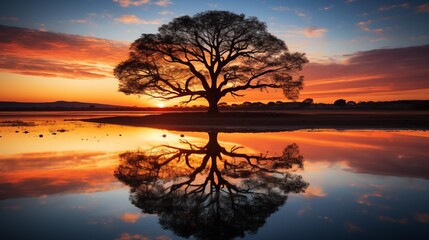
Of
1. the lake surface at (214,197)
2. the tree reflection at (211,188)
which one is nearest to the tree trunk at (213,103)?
the tree reflection at (211,188)

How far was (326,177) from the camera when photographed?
7660 millimetres

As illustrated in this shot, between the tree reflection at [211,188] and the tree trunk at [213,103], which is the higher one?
the tree trunk at [213,103]

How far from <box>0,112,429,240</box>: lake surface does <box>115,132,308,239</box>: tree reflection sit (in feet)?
0.07

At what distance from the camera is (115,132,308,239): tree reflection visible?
4.69 meters

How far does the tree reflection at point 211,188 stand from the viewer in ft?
15.4

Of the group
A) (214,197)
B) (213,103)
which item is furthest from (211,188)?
(213,103)

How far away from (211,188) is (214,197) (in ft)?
2.15

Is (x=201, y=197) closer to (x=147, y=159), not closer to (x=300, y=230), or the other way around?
(x=300, y=230)

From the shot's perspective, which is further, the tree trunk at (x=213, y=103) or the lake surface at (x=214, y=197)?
the tree trunk at (x=213, y=103)

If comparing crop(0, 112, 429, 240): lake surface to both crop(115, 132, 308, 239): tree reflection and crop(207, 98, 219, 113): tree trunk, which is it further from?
crop(207, 98, 219, 113): tree trunk

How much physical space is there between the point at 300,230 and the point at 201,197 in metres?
2.15

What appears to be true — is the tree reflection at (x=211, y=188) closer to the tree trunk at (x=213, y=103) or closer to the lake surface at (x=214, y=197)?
the lake surface at (x=214, y=197)

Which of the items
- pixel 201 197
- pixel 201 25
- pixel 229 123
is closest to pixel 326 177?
pixel 201 197

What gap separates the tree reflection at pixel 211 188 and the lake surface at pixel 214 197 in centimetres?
2
